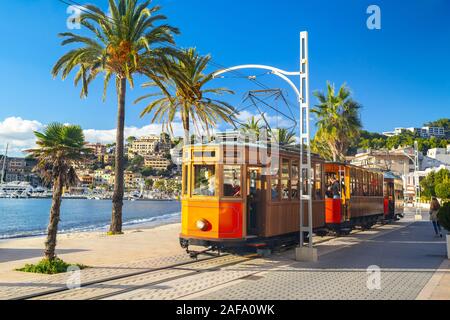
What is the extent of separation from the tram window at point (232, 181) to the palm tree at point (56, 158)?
364 cm

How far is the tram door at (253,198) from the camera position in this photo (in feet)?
38.8

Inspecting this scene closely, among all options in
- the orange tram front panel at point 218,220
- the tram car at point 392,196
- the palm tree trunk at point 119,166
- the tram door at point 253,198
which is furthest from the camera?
the tram car at point 392,196

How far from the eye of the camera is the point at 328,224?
57.8 ft

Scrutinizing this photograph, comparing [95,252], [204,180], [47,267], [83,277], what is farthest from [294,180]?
[47,267]

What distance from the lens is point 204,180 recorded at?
11.6 meters

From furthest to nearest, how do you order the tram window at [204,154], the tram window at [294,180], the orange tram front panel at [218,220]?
the tram window at [294,180]
the tram window at [204,154]
the orange tram front panel at [218,220]

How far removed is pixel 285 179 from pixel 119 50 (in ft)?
34.2

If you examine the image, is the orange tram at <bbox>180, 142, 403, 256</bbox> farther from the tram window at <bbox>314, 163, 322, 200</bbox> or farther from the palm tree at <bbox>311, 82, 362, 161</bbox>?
the palm tree at <bbox>311, 82, 362, 161</bbox>

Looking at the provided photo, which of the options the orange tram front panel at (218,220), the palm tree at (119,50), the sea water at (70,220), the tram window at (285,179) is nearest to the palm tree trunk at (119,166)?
the palm tree at (119,50)

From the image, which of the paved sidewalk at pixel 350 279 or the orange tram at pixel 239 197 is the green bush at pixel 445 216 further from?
the orange tram at pixel 239 197

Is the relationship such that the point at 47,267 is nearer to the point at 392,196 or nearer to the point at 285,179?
the point at 285,179

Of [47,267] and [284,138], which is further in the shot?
[284,138]
